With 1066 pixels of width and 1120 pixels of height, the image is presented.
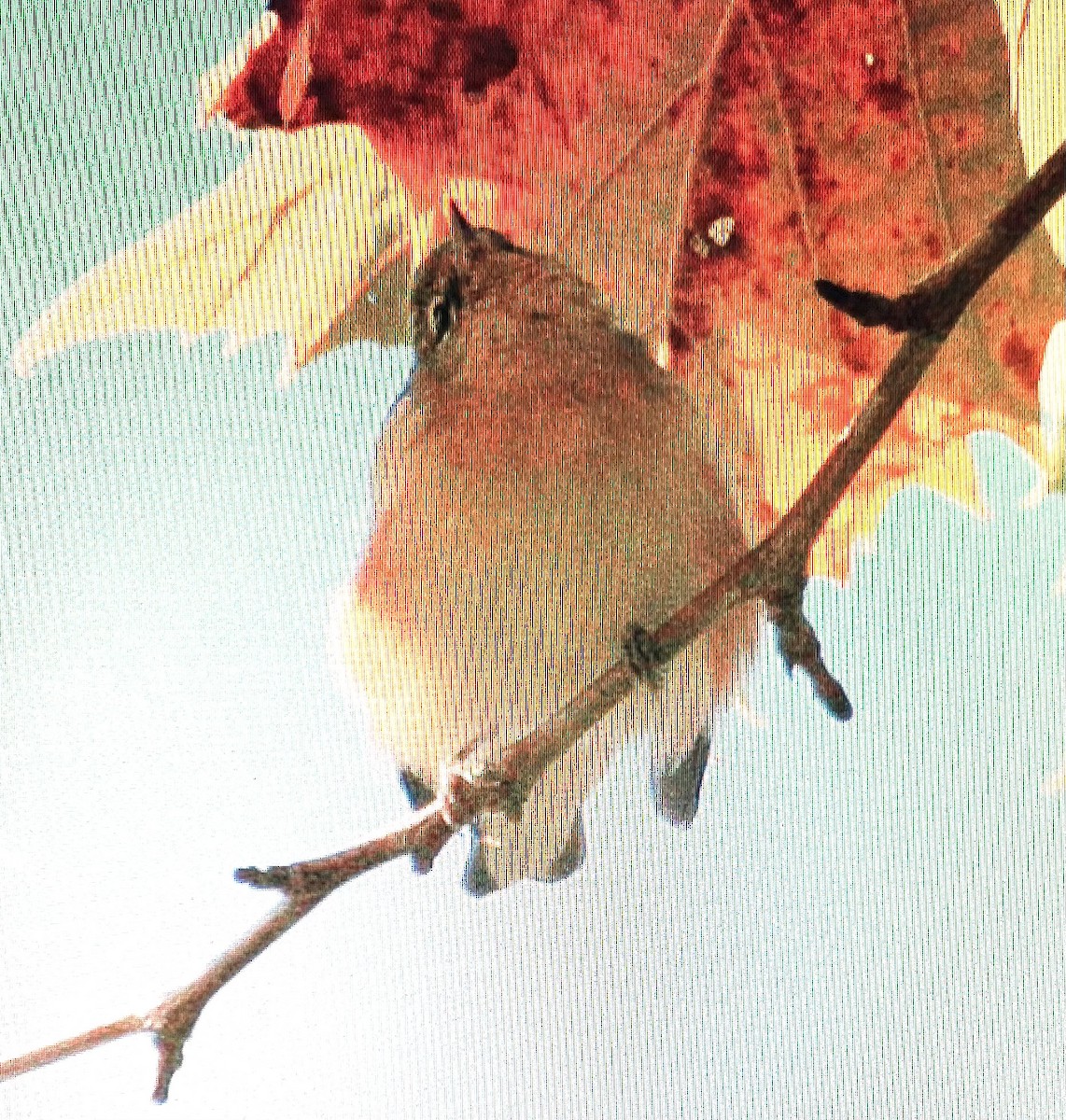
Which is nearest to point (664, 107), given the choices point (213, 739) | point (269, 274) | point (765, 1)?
point (765, 1)

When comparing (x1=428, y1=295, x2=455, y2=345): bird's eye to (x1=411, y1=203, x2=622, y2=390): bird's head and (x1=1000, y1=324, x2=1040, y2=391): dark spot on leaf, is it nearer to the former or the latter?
(x1=411, y1=203, x2=622, y2=390): bird's head

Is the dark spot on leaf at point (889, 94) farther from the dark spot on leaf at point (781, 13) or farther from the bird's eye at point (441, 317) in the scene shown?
the bird's eye at point (441, 317)

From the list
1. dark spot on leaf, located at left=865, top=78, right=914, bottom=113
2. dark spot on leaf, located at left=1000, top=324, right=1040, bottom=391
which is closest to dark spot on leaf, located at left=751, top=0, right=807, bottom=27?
dark spot on leaf, located at left=865, top=78, right=914, bottom=113

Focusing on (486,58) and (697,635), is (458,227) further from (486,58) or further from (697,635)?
(697,635)

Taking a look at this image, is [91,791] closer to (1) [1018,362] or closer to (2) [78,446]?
(2) [78,446]

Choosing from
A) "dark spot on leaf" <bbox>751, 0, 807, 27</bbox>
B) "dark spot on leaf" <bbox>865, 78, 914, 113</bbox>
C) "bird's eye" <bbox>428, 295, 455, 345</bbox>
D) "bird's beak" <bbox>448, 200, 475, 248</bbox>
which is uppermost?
"dark spot on leaf" <bbox>751, 0, 807, 27</bbox>

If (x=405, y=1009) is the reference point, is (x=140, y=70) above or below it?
above

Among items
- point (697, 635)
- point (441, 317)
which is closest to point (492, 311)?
point (441, 317)
